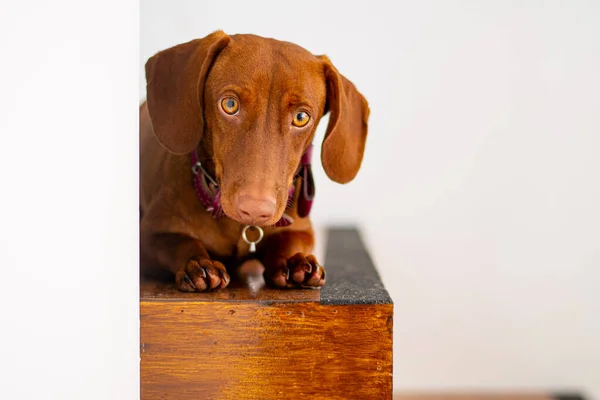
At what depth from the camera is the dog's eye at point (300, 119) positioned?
1.72m

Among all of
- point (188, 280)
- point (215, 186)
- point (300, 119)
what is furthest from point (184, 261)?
point (300, 119)

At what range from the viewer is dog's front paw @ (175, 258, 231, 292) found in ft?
5.54

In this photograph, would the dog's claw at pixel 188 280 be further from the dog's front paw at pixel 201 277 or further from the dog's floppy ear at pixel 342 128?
the dog's floppy ear at pixel 342 128

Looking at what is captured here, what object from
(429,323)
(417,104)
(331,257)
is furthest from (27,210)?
(429,323)

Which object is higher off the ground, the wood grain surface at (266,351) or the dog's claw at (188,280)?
the dog's claw at (188,280)

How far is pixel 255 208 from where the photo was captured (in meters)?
1.58

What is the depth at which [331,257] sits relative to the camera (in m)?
2.38

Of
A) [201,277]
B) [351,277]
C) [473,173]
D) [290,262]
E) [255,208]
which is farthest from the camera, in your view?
[473,173]

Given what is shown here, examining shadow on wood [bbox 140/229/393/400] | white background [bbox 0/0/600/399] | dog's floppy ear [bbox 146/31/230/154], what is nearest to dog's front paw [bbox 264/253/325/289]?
shadow on wood [bbox 140/229/393/400]

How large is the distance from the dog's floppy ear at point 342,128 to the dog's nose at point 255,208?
0.30 metres

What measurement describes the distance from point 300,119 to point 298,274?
34cm

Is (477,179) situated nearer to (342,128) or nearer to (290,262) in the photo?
(342,128)

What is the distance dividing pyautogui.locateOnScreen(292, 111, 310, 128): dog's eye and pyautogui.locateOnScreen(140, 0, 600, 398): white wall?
1739 millimetres

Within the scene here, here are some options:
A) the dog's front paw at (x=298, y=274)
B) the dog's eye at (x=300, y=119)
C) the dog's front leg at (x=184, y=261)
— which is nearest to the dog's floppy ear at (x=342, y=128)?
Answer: the dog's eye at (x=300, y=119)
